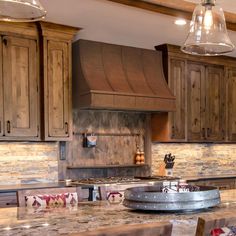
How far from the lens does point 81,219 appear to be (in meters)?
1.77

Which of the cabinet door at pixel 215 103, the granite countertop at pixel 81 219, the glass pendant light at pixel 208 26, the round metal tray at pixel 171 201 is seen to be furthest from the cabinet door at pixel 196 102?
the round metal tray at pixel 171 201

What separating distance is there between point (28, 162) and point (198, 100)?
275 centimetres

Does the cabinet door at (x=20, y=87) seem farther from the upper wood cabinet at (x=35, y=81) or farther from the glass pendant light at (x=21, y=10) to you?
the glass pendant light at (x=21, y=10)

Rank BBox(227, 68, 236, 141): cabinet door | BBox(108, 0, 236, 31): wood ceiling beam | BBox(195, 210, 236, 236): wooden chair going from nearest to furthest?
BBox(195, 210, 236, 236): wooden chair, BBox(108, 0, 236, 31): wood ceiling beam, BBox(227, 68, 236, 141): cabinet door

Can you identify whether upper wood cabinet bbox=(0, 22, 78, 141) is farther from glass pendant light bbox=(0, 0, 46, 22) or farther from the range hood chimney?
glass pendant light bbox=(0, 0, 46, 22)

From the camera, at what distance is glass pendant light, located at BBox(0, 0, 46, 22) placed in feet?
7.43

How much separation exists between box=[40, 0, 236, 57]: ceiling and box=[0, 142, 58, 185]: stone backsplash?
1.49m

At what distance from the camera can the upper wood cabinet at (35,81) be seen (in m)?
4.44

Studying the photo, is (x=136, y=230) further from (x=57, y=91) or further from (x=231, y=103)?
(x=231, y=103)

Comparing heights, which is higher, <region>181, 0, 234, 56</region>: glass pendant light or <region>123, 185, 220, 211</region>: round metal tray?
<region>181, 0, 234, 56</region>: glass pendant light

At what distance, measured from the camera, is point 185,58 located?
5.87m

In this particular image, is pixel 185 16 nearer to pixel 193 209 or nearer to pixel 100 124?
pixel 100 124

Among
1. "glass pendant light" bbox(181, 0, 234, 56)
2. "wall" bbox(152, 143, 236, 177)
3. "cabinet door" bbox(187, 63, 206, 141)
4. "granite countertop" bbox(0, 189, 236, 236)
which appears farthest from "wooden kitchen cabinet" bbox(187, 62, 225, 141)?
"granite countertop" bbox(0, 189, 236, 236)

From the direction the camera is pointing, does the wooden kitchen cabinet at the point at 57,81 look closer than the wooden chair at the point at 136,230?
No
